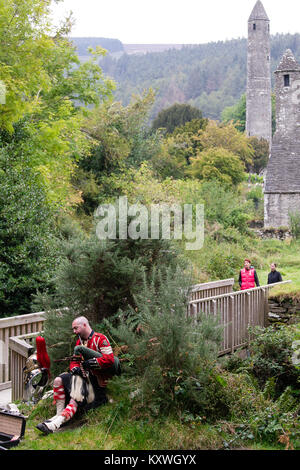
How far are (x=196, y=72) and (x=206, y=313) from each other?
146 metres

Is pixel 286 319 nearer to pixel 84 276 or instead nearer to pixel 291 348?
pixel 291 348

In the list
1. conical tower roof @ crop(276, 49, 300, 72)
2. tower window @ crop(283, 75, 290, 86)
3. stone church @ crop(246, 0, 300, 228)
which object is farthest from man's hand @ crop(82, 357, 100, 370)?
tower window @ crop(283, 75, 290, 86)

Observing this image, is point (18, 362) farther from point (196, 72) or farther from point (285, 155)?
point (196, 72)

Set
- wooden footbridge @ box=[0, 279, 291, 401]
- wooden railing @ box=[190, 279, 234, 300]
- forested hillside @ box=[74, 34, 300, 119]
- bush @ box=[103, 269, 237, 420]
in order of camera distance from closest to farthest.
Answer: bush @ box=[103, 269, 237, 420], wooden footbridge @ box=[0, 279, 291, 401], wooden railing @ box=[190, 279, 234, 300], forested hillside @ box=[74, 34, 300, 119]

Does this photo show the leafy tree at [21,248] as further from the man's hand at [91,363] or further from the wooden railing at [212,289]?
the man's hand at [91,363]

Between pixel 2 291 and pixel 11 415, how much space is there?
19.2ft

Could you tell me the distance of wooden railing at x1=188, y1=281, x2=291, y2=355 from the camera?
10.5 metres

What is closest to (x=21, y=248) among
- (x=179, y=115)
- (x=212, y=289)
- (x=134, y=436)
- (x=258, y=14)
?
(x=212, y=289)

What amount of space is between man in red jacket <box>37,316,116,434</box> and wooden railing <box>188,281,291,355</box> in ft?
11.7

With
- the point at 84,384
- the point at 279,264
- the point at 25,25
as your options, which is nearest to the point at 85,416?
the point at 84,384

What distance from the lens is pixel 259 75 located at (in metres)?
68.0

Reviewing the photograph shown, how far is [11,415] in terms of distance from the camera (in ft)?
19.6

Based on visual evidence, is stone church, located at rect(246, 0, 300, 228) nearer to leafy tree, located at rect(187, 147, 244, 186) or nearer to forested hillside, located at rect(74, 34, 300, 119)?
leafy tree, located at rect(187, 147, 244, 186)
